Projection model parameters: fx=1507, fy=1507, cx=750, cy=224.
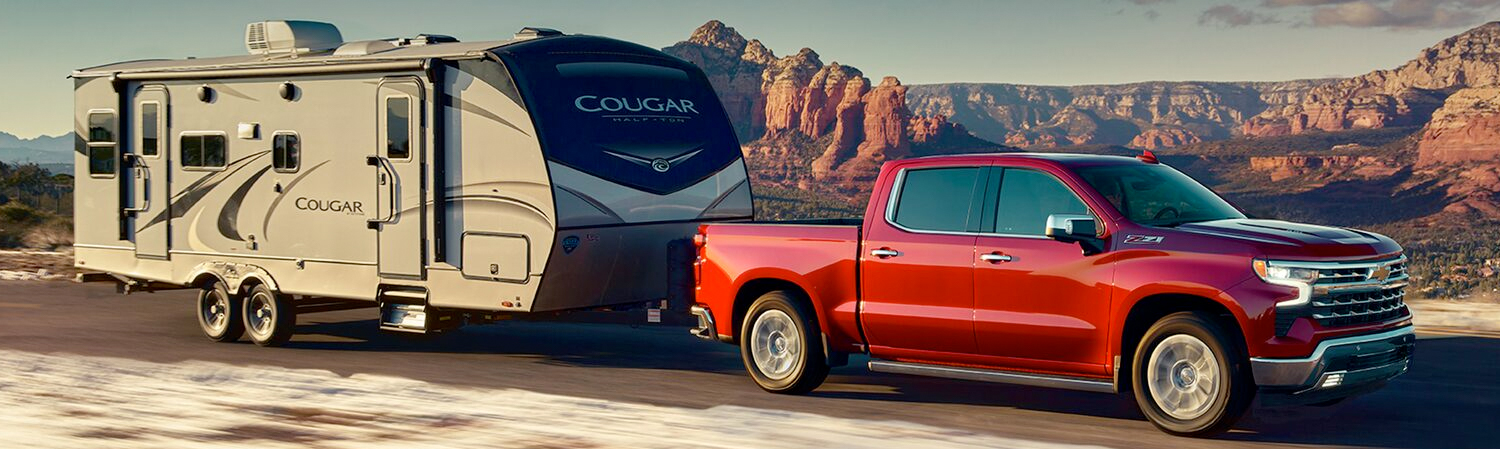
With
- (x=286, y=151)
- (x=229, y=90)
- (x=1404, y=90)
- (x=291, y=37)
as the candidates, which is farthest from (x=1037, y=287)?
(x=1404, y=90)

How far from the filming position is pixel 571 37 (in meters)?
12.8

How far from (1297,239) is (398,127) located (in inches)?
297

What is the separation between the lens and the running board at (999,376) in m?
9.02

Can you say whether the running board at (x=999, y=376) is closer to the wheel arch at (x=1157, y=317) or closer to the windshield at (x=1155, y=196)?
the wheel arch at (x=1157, y=317)

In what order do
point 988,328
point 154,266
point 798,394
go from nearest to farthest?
point 988,328 < point 798,394 < point 154,266

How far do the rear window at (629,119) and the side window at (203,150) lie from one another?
390cm

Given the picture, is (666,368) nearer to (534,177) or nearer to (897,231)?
(534,177)

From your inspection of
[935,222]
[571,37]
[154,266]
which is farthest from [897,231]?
[154,266]

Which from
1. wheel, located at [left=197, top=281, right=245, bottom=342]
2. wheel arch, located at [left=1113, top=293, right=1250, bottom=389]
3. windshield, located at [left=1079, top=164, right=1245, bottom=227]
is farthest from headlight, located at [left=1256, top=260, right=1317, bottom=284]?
wheel, located at [left=197, top=281, right=245, bottom=342]

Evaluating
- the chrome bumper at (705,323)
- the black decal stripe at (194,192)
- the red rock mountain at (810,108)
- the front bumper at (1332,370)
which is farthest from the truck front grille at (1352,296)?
the red rock mountain at (810,108)

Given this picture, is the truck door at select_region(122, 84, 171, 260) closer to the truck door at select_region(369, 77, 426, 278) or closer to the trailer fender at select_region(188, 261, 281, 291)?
the trailer fender at select_region(188, 261, 281, 291)

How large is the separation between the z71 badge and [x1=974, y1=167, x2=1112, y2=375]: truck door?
0.64 ft

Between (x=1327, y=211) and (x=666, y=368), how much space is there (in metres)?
94.1

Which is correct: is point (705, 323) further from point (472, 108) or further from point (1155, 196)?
A: point (1155, 196)
